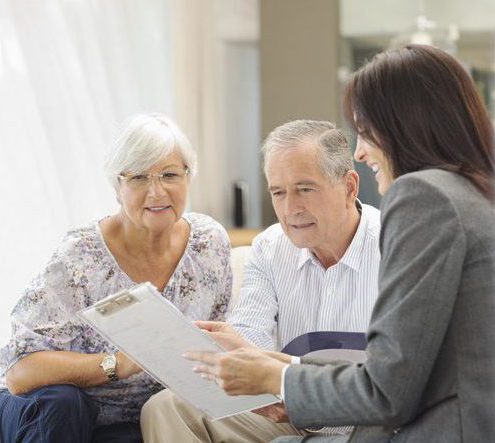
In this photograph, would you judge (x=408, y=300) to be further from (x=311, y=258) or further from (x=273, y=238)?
(x=273, y=238)

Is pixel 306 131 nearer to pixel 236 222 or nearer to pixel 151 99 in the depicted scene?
pixel 151 99

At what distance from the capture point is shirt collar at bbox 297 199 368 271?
230cm

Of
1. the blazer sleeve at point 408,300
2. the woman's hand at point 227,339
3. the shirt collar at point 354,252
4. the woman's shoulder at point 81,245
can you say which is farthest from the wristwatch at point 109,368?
the blazer sleeve at point 408,300

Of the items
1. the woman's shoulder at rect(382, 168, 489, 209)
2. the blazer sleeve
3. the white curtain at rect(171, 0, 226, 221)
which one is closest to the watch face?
the blazer sleeve

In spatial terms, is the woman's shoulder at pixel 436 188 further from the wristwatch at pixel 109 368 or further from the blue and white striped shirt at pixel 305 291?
the wristwatch at pixel 109 368

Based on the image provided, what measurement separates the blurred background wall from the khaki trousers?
1161 mm

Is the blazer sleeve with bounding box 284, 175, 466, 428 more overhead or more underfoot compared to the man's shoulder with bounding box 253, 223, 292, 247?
more overhead

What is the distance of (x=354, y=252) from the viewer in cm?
231

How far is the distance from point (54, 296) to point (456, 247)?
127 centimetres

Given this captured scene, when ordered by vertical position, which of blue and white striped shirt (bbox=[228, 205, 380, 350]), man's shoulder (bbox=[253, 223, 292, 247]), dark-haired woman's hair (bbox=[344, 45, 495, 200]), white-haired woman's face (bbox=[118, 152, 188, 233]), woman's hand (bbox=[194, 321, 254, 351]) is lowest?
blue and white striped shirt (bbox=[228, 205, 380, 350])

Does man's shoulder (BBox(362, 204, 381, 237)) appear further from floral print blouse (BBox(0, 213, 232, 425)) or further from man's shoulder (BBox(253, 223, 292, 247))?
floral print blouse (BBox(0, 213, 232, 425))

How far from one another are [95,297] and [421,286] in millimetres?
1218

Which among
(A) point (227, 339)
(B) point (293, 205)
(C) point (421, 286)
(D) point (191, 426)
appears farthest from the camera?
(B) point (293, 205)

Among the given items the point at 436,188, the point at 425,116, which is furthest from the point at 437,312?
the point at 425,116
